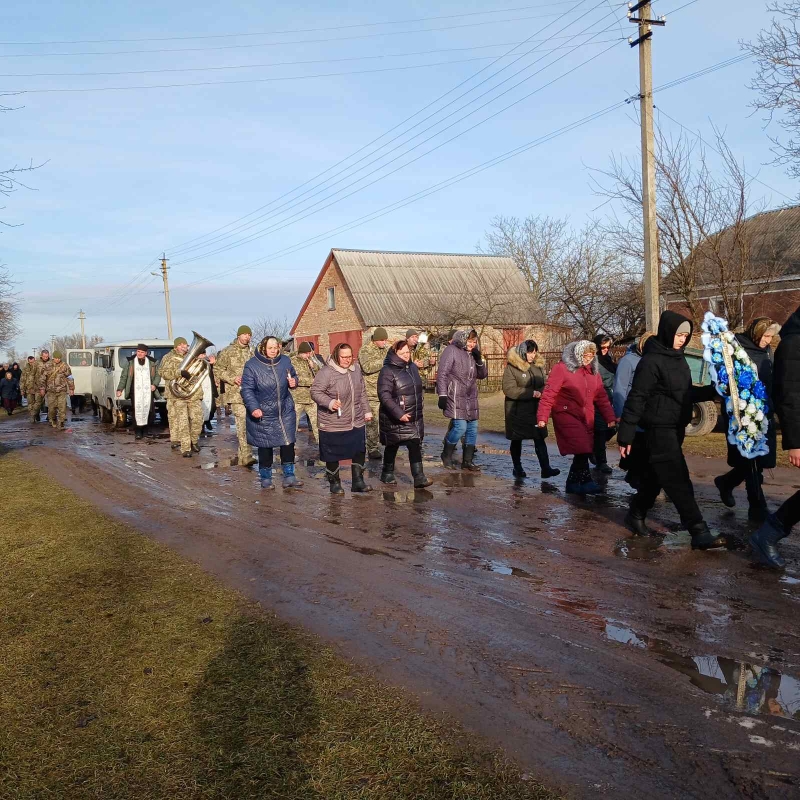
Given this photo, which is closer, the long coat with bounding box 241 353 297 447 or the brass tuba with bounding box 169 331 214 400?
the long coat with bounding box 241 353 297 447

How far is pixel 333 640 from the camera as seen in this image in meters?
4.67

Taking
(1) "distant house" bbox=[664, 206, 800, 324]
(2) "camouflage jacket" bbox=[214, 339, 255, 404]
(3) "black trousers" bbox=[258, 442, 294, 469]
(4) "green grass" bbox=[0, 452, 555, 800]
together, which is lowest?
(4) "green grass" bbox=[0, 452, 555, 800]

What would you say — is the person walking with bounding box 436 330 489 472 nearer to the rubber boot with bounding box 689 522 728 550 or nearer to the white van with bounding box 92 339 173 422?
the rubber boot with bounding box 689 522 728 550

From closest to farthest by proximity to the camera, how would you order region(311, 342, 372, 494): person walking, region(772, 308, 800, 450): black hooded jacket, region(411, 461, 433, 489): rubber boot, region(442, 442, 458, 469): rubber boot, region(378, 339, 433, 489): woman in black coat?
region(772, 308, 800, 450): black hooded jacket, region(311, 342, 372, 494): person walking, region(411, 461, 433, 489): rubber boot, region(378, 339, 433, 489): woman in black coat, region(442, 442, 458, 469): rubber boot

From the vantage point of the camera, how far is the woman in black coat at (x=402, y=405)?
9.81 metres

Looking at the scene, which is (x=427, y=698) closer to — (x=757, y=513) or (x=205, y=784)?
(x=205, y=784)

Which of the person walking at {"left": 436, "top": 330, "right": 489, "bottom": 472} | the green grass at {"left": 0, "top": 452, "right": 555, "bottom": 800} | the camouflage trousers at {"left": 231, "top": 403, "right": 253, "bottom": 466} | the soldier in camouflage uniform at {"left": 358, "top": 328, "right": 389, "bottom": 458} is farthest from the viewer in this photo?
the camouflage trousers at {"left": 231, "top": 403, "right": 253, "bottom": 466}

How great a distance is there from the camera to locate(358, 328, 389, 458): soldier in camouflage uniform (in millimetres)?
11468

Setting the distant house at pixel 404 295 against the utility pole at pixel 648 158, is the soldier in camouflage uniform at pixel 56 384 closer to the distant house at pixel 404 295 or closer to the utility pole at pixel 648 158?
the utility pole at pixel 648 158

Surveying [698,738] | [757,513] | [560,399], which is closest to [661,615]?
[698,738]

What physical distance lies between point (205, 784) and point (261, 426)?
23.5 feet

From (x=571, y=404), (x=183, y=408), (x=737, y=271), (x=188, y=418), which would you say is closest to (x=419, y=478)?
(x=571, y=404)

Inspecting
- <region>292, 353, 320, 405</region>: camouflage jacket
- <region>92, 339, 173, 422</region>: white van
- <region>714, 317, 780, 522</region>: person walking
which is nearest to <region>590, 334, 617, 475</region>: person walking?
<region>714, 317, 780, 522</region>: person walking

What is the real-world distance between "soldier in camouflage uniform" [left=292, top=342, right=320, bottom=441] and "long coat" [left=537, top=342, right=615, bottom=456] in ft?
18.8
